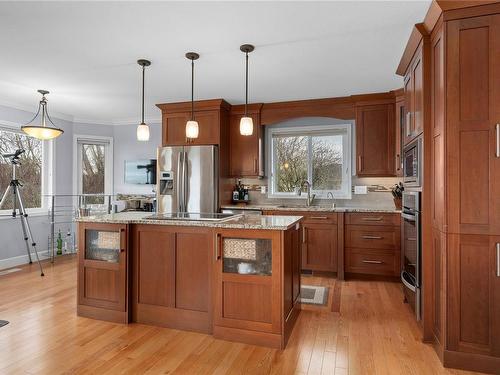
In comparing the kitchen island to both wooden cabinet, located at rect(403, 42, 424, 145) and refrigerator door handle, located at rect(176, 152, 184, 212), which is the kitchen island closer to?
wooden cabinet, located at rect(403, 42, 424, 145)

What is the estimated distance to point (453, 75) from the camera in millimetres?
2029

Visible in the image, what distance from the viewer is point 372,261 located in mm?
3988

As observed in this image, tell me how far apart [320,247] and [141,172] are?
337 cm

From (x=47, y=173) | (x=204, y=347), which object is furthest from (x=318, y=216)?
(x=47, y=173)

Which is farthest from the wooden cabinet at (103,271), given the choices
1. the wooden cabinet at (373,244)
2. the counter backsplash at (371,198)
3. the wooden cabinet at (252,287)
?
the counter backsplash at (371,198)

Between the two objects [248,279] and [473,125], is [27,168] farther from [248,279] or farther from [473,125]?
[473,125]

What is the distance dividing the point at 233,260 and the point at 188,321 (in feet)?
2.20

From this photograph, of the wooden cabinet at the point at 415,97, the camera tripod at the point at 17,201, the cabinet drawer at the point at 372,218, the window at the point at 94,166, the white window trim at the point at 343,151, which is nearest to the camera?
the wooden cabinet at the point at 415,97

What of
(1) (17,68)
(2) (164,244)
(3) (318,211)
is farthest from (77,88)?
(3) (318,211)

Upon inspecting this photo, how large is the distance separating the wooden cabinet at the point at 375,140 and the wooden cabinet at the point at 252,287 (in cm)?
233

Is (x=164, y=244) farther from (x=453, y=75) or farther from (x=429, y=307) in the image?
(x=453, y=75)

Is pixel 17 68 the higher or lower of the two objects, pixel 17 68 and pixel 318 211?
Answer: the higher

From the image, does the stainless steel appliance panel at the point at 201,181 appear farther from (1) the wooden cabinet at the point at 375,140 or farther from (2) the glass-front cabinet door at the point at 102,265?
(1) the wooden cabinet at the point at 375,140

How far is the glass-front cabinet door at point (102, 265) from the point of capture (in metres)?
2.72
